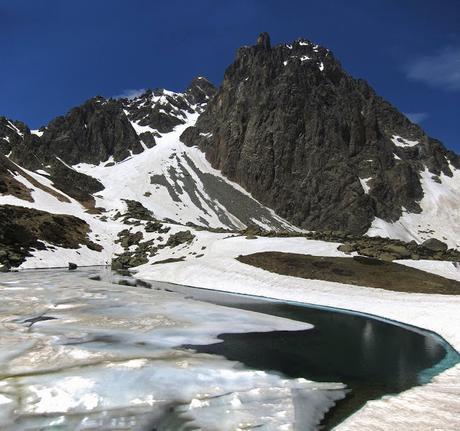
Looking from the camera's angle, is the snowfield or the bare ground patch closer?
the snowfield

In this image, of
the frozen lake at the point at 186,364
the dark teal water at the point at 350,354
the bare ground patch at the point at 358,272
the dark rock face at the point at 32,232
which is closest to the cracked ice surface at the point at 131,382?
the frozen lake at the point at 186,364

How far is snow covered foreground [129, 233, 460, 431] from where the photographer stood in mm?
15539

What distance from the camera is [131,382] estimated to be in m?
17.0

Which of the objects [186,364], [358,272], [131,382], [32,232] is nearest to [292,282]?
[358,272]

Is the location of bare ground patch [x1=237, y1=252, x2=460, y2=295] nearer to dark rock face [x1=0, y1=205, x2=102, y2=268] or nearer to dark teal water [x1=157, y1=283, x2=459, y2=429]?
dark teal water [x1=157, y1=283, x2=459, y2=429]

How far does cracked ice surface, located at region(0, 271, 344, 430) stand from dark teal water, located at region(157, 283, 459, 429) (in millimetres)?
1298

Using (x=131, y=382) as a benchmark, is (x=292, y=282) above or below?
above

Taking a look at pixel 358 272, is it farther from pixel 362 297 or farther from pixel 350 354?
pixel 350 354

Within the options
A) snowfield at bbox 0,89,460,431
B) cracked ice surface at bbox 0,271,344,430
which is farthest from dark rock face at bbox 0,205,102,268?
cracked ice surface at bbox 0,271,344,430

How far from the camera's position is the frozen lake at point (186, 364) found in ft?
48.1

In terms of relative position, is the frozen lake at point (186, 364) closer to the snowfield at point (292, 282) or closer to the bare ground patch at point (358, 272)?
the snowfield at point (292, 282)

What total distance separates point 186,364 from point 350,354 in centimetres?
1118

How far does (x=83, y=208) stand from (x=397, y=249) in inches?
3697

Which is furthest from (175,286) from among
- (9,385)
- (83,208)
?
(83,208)
